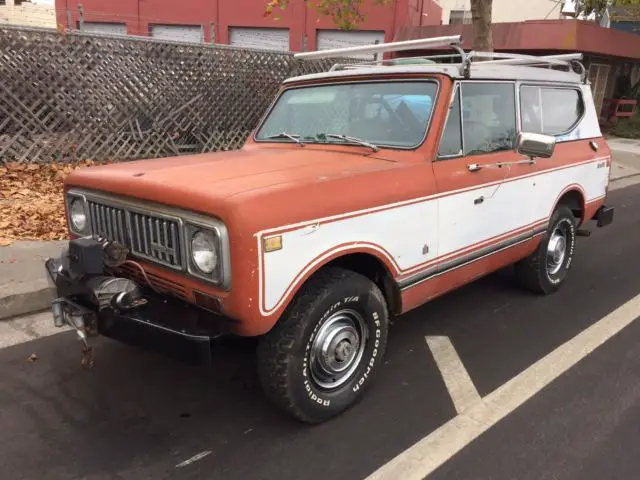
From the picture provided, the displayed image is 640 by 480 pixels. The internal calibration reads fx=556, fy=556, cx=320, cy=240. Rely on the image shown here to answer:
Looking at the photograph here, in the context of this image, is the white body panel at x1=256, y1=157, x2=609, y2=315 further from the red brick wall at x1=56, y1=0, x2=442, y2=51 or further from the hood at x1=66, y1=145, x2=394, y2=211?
the red brick wall at x1=56, y1=0, x2=442, y2=51

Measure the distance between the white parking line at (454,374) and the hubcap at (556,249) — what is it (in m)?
1.52

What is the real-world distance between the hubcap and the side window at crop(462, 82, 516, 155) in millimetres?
1220

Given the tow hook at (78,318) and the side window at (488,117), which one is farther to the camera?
the side window at (488,117)

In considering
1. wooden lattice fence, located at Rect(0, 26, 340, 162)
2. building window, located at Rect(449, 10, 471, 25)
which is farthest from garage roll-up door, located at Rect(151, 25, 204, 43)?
wooden lattice fence, located at Rect(0, 26, 340, 162)

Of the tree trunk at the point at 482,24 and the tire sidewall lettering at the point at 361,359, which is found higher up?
the tree trunk at the point at 482,24

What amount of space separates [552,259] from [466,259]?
1.63 metres

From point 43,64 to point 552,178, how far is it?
22.8 feet

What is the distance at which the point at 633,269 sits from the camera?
579 cm

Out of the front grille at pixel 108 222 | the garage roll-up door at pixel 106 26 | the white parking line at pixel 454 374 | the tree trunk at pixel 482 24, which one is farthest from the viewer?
the garage roll-up door at pixel 106 26

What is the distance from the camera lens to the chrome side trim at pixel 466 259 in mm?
3383

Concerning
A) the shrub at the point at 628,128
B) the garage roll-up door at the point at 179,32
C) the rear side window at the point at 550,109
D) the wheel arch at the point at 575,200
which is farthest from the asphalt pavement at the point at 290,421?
the garage roll-up door at the point at 179,32

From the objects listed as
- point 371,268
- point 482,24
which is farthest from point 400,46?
point 482,24

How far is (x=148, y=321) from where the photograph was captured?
265 cm

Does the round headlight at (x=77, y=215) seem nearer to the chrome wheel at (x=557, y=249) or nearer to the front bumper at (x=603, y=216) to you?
the chrome wheel at (x=557, y=249)
